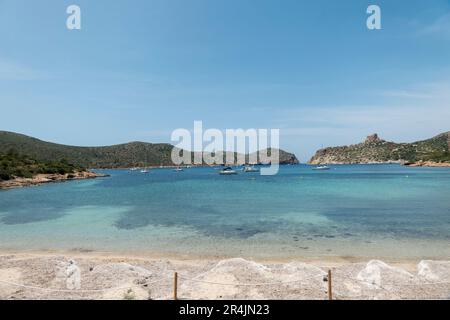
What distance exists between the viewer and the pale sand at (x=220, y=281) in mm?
11664

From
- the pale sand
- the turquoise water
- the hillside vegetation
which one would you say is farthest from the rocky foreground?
the pale sand

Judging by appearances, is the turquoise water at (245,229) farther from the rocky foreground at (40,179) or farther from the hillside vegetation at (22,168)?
the hillside vegetation at (22,168)

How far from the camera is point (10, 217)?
117ft

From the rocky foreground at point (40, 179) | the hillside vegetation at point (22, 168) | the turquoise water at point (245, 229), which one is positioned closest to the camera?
the turquoise water at point (245, 229)

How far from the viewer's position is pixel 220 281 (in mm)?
13031

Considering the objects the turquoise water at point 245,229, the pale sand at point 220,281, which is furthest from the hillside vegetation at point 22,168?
the pale sand at point 220,281

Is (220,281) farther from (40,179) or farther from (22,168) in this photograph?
(22,168)

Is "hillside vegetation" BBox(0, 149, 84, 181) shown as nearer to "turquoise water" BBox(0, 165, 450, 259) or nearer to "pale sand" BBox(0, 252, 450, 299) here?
"turquoise water" BBox(0, 165, 450, 259)

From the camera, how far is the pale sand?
11664 mm

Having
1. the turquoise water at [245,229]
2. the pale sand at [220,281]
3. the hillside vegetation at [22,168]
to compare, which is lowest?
the turquoise water at [245,229]

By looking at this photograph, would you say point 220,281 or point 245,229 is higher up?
point 220,281

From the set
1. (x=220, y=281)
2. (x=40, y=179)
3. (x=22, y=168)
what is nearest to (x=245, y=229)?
(x=220, y=281)

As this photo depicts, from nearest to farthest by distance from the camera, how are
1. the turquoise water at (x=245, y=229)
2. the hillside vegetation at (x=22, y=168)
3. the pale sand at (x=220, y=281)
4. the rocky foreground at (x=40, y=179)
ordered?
the pale sand at (x=220, y=281) → the turquoise water at (x=245, y=229) → the rocky foreground at (x=40, y=179) → the hillside vegetation at (x=22, y=168)
